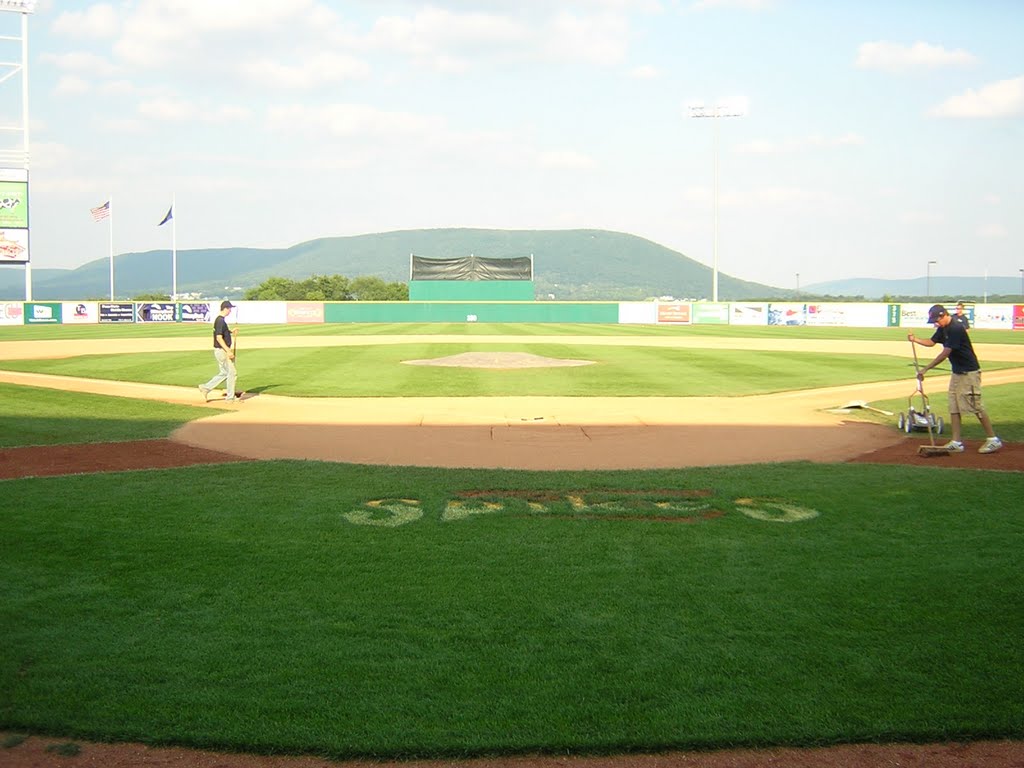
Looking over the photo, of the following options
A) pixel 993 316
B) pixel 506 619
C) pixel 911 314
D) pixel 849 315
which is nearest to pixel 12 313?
pixel 849 315

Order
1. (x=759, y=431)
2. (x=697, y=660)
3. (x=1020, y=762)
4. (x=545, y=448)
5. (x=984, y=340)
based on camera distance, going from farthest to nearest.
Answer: (x=984, y=340), (x=759, y=431), (x=545, y=448), (x=697, y=660), (x=1020, y=762)

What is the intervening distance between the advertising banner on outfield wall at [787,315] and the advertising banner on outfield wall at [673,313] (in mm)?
5712

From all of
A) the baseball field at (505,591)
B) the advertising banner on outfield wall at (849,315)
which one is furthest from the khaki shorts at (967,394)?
the advertising banner on outfield wall at (849,315)

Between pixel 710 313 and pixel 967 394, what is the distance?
52.4 m

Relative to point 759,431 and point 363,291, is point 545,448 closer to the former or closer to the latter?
point 759,431

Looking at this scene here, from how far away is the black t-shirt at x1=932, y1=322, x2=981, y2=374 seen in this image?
36.9ft

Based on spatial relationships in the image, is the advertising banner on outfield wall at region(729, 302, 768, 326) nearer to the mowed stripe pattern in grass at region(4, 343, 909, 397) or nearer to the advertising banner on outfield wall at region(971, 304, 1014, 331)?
the advertising banner on outfield wall at region(971, 304, 1014, 331)

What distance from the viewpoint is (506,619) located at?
5.38 m

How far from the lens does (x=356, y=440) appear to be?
12703 millimetres

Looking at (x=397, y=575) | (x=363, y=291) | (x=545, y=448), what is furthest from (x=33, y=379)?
(x=363, y=291)

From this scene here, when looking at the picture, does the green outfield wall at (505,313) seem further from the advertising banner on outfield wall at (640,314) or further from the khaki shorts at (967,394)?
the khaki shorts at (967,394)

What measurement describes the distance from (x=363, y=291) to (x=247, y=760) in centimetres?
11701

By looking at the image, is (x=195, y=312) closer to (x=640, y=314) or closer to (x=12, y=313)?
(x=12, y=313)

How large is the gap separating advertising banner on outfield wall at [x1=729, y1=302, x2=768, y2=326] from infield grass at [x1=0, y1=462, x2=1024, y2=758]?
54.4 meters
